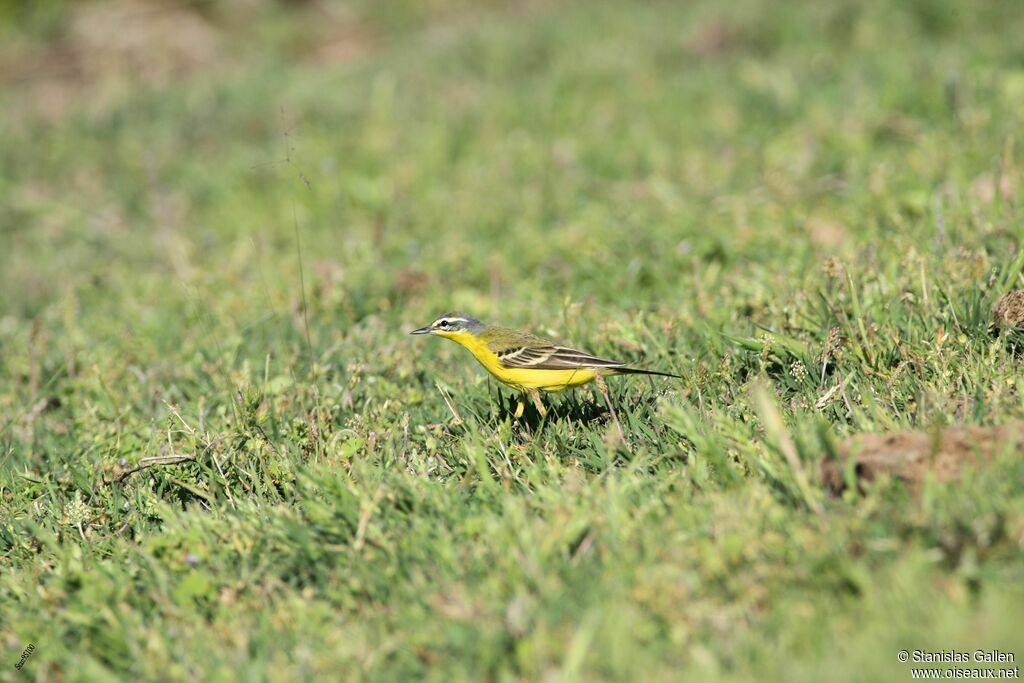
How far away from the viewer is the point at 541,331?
658 centimetres

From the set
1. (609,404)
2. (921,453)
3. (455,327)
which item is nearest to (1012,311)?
(921,453)

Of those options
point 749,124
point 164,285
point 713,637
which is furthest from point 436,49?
point 713,637

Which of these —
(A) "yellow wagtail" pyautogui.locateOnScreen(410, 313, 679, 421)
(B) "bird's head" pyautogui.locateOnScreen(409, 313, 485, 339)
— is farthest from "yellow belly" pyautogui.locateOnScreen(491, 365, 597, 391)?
(B) "bird's head" pyautogui.locateOnScreen(409, 313, 485, 339)

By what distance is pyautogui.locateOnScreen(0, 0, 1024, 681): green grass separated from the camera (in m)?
3.58

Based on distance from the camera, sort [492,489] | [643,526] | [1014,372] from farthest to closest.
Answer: [1014,372], [492,489], [643,526]

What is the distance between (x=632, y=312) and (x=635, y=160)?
3.43m

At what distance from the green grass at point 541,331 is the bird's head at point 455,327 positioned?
0.25 m

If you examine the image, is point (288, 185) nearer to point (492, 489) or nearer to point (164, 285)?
point (164, 285)

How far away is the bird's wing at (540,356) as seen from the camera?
538 cm

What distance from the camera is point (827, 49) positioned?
11516mm

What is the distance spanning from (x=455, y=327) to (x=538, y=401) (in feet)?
3.14

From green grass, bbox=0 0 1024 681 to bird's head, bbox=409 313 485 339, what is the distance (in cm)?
25

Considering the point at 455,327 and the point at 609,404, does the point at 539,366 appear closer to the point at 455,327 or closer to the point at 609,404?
the point at 609,404

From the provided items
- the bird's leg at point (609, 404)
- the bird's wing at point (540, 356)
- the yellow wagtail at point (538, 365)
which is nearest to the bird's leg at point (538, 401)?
the yellow wagtail at point (538, 365)
